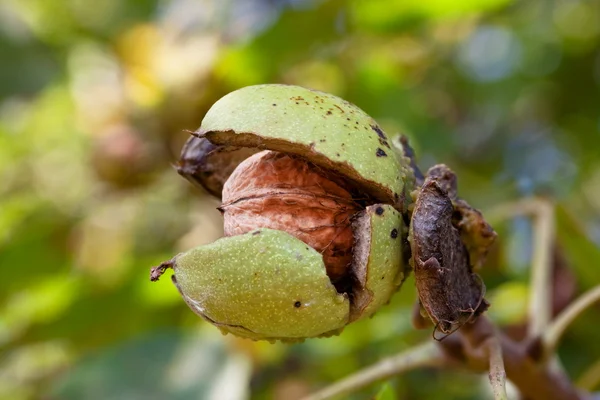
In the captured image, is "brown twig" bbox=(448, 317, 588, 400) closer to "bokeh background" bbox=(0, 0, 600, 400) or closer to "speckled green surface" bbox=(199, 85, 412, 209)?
"speckled green surface" bbox=(199, 85, 412, 209)

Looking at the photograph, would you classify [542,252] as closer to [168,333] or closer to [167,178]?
[168,333]

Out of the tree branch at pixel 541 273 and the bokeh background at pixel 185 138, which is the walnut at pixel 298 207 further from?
the bokeh background at pixel 185 138

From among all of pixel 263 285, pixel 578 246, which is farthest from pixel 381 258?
pixel 578 246

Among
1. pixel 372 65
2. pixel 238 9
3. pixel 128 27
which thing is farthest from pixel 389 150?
pixel 128 27

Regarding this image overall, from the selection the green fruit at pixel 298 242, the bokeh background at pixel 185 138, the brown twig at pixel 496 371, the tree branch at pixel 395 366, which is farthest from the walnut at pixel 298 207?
the bokeh background at pixel 185 138

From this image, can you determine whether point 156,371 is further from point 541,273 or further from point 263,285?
point 263,285
